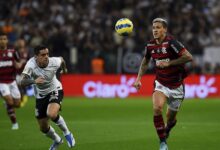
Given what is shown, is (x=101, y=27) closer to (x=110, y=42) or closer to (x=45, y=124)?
(x=110, y=42)

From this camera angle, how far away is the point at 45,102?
1227 centimetres

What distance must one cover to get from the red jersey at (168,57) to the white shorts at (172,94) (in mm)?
72

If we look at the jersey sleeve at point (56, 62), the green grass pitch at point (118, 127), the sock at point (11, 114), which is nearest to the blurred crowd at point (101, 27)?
the green grass pitch at point (118, 127)

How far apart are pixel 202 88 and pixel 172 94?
16170 millimetres

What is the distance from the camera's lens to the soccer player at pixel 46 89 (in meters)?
11.9

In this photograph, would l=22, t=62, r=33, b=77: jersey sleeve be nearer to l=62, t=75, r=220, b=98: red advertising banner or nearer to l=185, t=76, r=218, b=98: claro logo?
l=62, t=75, r=220, b=98: red advertising banner

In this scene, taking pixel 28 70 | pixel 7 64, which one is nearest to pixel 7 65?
pixel 7 64

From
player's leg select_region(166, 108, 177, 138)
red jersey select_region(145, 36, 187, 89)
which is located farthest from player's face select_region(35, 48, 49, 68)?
player's leg select_region(166, 108, 177, 138)

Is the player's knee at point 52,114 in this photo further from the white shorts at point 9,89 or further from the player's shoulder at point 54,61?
the white shorts at point 9,89

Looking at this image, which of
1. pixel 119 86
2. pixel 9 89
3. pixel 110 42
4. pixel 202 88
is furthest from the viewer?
pixel 110 42

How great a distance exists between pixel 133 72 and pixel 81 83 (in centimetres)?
248

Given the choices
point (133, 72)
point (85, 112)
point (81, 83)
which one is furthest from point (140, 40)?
point (85, 112)

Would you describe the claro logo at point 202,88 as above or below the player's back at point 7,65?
below

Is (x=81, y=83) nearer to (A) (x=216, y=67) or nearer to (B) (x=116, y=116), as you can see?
(A) (x=216, y=67)
